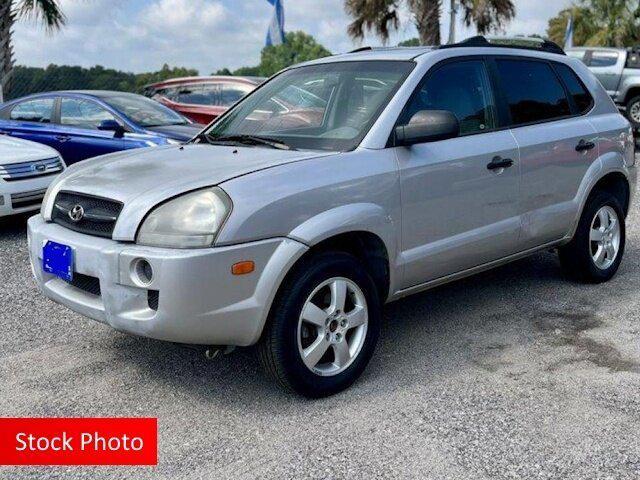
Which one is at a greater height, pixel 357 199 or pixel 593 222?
pixel 357 199

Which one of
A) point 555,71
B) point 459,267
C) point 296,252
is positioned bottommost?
point 459,267

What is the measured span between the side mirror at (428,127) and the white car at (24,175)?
4642 millimetres

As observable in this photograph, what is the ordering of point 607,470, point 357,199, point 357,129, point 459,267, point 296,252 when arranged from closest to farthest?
1. point 607,470
2. point 296,252
3. point 357,199
4. point 357,129
5. point 459,267

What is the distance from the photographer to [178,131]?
8594mm

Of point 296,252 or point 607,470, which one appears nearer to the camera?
point 607,470

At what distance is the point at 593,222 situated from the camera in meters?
5.27

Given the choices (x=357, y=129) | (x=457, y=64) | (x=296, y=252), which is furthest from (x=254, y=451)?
(x=457, y=64)

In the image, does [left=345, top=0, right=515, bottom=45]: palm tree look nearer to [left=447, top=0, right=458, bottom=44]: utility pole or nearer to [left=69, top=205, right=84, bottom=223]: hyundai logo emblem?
[left=447, top=0, right=458, bottom=44]: utility pole

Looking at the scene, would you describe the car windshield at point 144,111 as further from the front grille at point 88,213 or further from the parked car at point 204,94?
the front grille at point 88,213

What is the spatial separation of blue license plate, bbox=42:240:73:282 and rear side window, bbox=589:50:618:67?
14.7 meters

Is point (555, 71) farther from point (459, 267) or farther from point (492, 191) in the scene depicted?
point (459, 267)

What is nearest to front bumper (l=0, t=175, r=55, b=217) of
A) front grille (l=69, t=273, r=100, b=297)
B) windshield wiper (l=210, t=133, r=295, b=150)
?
windshield wiper (l=210, t=133, r=295, b=150)

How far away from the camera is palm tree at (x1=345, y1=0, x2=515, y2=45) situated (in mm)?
19125

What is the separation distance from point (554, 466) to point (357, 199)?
57.8 inches
